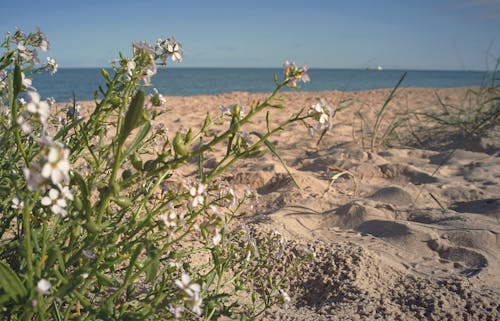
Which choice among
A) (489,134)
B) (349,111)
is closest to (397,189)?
(489,134)

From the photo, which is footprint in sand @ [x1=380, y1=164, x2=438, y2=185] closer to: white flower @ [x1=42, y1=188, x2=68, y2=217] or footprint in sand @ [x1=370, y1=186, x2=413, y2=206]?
footprint in sand @ [x1=370, y1=186, x2=413, y2=206]

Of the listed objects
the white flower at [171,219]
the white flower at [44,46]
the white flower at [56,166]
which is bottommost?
the white flower at [171,219]

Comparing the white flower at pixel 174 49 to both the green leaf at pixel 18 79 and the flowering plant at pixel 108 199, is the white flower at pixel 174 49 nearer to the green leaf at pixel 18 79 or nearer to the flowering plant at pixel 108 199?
the flowering plant at pixel 108 199

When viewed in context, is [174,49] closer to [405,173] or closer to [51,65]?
Result: [51,65]

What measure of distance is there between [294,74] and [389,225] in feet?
4.89

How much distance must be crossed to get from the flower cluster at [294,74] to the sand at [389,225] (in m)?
0.11

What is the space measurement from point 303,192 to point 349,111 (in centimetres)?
469

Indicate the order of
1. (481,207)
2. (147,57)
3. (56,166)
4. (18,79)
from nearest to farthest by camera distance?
(56,166), (18,79), (147,57), (481,207)

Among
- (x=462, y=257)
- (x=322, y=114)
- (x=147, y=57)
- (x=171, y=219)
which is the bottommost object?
(x=462, y=257)

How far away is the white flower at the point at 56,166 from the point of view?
2.11ft

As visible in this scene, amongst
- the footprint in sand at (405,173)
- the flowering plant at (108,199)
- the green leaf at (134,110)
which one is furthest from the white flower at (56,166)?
the footprint in sand at (405,173)

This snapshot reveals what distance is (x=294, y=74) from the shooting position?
2.99 ft

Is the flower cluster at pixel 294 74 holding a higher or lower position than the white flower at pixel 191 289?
higher

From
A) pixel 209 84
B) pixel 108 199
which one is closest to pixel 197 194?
pixel 108 199
